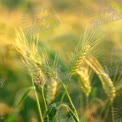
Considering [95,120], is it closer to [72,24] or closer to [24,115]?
[24,115]

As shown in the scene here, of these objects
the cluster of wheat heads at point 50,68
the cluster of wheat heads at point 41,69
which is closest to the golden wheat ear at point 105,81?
the cluster of wheat heads at point 50,68

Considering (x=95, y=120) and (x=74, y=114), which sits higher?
(x=74, y=114)

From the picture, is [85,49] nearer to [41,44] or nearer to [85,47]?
[85,47]

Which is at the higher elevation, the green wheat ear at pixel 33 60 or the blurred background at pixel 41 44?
the green wheat ear at pixel 33 60

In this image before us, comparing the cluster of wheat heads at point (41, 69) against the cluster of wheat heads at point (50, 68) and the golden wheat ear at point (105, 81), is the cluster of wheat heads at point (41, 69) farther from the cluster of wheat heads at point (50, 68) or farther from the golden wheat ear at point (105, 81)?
the golden wheat ear at point (105, 81)

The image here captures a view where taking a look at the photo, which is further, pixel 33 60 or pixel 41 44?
pixel 41 44

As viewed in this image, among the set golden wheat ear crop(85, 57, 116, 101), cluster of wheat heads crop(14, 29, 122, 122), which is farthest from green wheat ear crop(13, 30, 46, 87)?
golden wheat ear crop(85, 57, 116, 101)

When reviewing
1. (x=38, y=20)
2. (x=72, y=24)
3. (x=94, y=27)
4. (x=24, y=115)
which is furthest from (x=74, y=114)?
(x=72, y=24)

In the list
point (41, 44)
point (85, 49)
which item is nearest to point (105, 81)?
point (85, 49)

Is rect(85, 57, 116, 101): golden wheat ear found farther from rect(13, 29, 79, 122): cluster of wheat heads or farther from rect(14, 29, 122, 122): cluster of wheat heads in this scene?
rect(13, 29, 79, 122): cluster of wheat heads

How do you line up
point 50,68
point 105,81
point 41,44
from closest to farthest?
1. point 50,68
2. point 105,81
3. point 41,44

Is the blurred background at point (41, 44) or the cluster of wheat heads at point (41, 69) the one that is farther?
the blurred background at point (41, 44)
